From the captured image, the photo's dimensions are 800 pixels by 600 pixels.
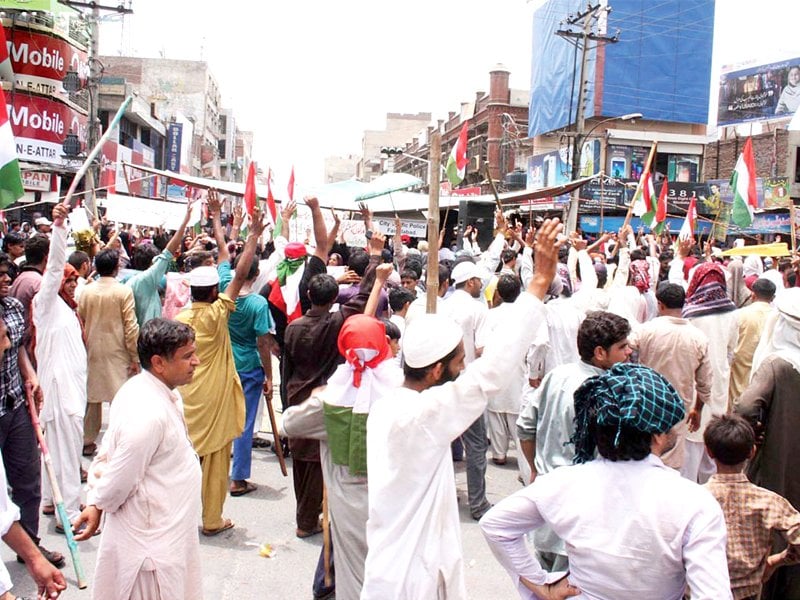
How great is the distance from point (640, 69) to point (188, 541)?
132 feet

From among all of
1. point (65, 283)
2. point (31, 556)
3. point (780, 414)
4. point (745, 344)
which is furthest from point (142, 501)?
point (745, 344)

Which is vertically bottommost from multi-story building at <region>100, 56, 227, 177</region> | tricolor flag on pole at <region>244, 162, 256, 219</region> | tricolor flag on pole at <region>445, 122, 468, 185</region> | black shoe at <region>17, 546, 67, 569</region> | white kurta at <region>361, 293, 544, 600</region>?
black shoe at <region>17, 546, 67, 569</region>

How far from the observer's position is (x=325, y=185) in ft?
52.5

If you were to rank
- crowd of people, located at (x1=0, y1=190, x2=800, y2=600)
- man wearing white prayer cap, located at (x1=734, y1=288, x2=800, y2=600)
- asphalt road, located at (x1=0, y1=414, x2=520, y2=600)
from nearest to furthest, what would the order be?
crowd of people, located at (x1=0, y1=190, x2=800, y2=600) < man wearing white prayer cap, located at (x1=734, y1=288, x2=800, y2=600) < asphalt road, located at (x1=0, y1=414, x2=520, y2=600)

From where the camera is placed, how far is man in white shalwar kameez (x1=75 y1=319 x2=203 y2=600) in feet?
9.41

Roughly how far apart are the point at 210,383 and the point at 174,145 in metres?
45.5

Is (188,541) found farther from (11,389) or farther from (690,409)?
(690,409)

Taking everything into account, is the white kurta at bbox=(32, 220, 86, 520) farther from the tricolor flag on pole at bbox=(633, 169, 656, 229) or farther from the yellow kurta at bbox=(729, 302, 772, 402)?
the tricolor flag on pole at bbox=(633, 169, 656, 229)

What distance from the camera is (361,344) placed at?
3.40m

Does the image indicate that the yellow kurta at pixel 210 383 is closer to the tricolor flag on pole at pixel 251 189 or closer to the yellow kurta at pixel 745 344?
the yellow kurta at pixel 745 344

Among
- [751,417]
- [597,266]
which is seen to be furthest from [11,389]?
[597,266]

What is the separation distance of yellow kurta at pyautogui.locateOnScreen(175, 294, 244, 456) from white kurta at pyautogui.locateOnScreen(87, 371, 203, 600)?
1.81 m

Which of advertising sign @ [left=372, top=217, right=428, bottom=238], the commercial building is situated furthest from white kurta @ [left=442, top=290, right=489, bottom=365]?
the commercial building

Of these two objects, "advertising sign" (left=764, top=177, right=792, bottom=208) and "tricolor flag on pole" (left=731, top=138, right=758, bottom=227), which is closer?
"tricolor flag on pole" (left=731, top=138, right=758, bottom=227)
